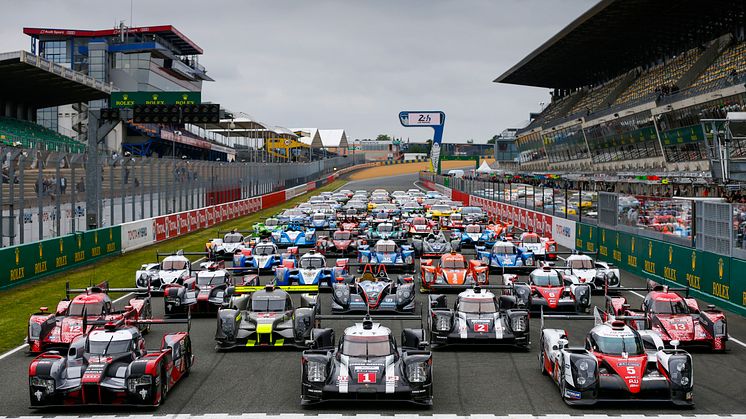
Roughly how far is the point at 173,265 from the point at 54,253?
21.0 ft

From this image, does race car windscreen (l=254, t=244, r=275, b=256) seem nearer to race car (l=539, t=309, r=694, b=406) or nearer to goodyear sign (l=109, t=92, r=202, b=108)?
goodyear sign (l=109, t=92, r=202, b=108)

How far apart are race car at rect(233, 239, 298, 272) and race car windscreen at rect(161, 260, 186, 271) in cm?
298

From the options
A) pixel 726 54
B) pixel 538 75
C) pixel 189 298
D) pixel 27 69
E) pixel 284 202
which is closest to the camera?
pixel 189 298

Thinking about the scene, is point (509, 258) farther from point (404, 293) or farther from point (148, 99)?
point (148, 99)

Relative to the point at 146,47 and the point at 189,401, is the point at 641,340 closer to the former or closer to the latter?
the point at 189,401

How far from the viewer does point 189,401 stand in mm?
13617

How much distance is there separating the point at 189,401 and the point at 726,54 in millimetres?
55934

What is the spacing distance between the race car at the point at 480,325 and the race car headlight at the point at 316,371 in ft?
14.2

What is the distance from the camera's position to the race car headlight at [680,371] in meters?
13.1

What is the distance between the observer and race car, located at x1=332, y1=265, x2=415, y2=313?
20.7 m

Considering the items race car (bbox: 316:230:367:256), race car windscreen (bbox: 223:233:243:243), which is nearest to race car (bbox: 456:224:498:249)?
race car (bbox: 316:230:367:256)

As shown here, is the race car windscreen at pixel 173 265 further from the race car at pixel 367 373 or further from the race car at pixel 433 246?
the race car at pixel 367 373

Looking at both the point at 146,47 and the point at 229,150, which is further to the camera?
the point at 229,150

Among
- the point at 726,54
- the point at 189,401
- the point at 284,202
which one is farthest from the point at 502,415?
the point at 284,202
